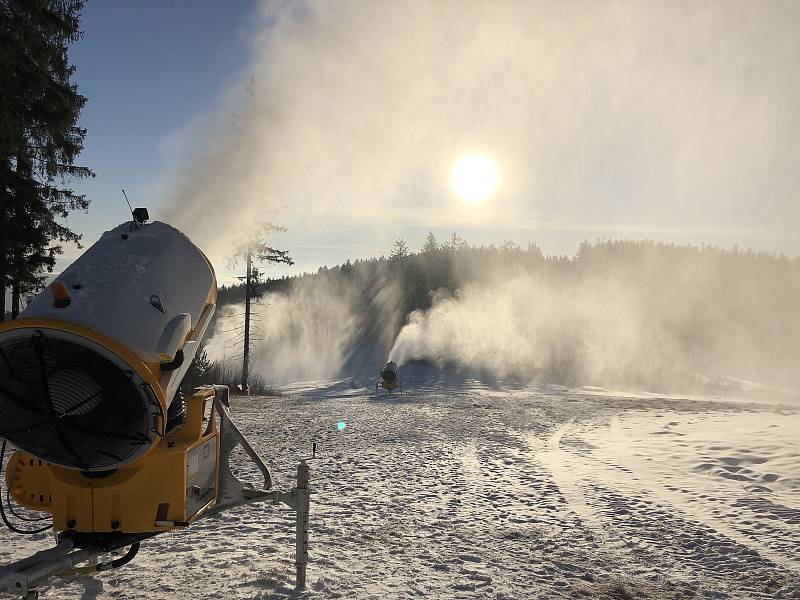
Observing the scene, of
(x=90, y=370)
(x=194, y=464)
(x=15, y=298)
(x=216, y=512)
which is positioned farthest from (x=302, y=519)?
(x=15, y=298)

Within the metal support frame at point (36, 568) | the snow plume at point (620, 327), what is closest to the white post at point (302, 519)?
the metal support frame at point (36, 568)

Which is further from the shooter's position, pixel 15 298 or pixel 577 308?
pixel 577 308

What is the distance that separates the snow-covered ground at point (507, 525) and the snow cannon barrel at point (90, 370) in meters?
2.67

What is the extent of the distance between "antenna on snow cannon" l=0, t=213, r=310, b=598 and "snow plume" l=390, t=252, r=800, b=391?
1515 inches

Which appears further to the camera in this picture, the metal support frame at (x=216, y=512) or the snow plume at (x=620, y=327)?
A: the snow plume at (x=620, y=327)

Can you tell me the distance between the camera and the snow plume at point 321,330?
54.8 m

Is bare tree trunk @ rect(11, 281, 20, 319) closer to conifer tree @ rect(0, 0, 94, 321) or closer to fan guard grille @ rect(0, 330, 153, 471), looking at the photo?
conifer tree @ rect(0, 0, 94, 321)

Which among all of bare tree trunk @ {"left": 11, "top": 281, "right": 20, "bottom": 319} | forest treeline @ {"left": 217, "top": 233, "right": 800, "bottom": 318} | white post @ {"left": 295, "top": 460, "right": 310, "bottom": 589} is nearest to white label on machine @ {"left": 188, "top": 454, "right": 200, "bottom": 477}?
white post @ {"left": 295, "top": 460, "right": 310, "bottom": 589}

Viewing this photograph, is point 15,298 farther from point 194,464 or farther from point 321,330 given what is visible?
point 321,330

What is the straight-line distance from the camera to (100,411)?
3240 millimetres

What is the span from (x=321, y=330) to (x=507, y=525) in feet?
198

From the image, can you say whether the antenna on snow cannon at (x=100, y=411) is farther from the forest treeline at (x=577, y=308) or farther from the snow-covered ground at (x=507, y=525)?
the forest treeline at (x=577, y=308)

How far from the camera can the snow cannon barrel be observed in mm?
3039

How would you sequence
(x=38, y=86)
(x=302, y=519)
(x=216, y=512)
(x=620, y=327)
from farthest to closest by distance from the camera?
(x=620, y=327) → (x=38, y=86) → (x=302, y=519) → (x=216, y=512)
